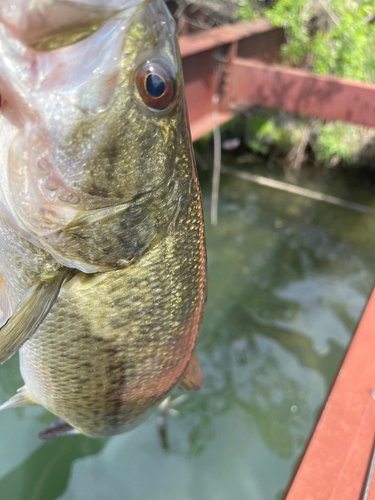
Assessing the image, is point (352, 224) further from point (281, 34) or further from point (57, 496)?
point (57, 496)

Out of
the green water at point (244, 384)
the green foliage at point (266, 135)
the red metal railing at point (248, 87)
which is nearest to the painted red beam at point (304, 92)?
the red metal railing at point (248, 87)

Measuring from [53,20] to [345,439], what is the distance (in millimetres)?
1550

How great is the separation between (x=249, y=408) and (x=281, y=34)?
471 cm

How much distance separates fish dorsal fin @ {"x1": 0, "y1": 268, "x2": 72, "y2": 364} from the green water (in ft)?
6.11

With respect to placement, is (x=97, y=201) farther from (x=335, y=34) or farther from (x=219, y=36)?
(x=335, y=34)

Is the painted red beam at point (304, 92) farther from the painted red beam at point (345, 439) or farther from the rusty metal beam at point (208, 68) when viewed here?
the painted red beam at point (345, 439)

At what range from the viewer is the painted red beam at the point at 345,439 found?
1.22m

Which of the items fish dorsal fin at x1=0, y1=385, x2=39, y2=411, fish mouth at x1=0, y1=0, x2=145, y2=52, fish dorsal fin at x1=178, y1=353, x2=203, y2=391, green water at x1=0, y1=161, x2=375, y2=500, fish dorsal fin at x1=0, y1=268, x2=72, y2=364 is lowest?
green water at x1=0, y1=161, x2=375, y2=500

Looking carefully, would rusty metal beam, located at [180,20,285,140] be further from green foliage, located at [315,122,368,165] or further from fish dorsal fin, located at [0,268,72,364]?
fish dorsal fin, located at [0,268,72,364]

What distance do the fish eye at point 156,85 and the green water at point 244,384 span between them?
2.30 metres

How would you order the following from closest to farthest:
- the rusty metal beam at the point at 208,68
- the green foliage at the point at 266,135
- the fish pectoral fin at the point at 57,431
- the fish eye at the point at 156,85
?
the fish eye at the point at 156,85 → the fish pectoral fin at the point at 57,431 → the rusty metal beam at the point at 208,68 → the green foliage at the point at 266,135

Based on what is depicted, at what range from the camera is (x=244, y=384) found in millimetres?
Answer: 2912

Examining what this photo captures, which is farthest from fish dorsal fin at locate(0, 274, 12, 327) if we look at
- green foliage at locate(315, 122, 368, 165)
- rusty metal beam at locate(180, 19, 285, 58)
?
green foliage at locate(315, 122, 368, 165)

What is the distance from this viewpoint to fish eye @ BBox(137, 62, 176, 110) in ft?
2.39
